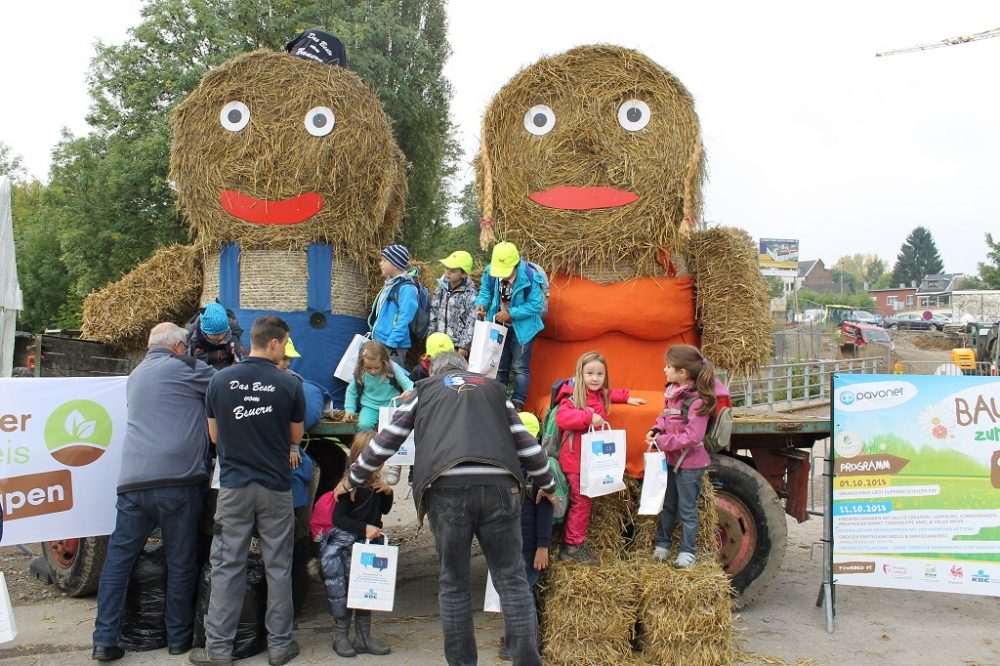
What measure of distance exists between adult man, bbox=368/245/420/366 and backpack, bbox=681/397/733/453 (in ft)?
6.55

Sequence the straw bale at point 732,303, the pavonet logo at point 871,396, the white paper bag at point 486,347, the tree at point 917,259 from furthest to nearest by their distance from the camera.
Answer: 1. the tree at point 917,259
2. the straw bale at point 732,303
3. the pavonet logo at point 871,396
4. the white paper bag at point 486,347

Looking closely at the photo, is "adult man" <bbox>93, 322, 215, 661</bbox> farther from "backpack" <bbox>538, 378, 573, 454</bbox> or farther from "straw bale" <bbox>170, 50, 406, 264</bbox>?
"backpack" <bbox>538, 378, 573, 454</bbox>

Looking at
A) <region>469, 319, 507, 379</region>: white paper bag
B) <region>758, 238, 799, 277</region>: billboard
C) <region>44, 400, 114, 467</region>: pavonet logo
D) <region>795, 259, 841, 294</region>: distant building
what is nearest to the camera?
<region>44, 400, 114, 467</region>: pavonet logo

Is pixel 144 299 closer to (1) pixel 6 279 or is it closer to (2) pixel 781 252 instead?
(1) pixel 6 279

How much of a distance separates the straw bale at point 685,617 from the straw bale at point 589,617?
0.32ft

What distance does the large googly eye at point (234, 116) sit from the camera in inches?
238

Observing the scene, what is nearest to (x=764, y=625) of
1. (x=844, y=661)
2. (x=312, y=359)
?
(x=844, y=661)

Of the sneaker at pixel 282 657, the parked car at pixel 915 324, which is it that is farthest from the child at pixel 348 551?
the parked car at pixel 915 324

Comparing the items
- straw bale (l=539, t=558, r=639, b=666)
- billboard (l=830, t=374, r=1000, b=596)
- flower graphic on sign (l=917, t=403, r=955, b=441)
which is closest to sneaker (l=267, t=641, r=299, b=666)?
straw bale (l=539, t=558, r=639, b=666)

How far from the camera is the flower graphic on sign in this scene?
17.2ft

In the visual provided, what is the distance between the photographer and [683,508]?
15.2 ft

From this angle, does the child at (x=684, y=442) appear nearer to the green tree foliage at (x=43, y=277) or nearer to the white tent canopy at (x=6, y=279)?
the white tent canopy at (x=6, y=279)

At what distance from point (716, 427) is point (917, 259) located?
389 ft

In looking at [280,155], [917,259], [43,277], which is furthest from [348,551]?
[917,259]
